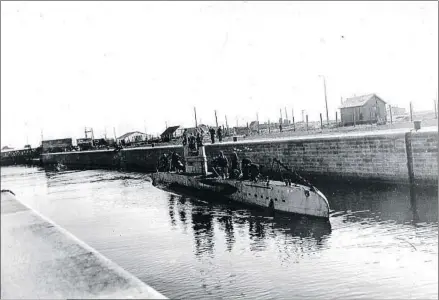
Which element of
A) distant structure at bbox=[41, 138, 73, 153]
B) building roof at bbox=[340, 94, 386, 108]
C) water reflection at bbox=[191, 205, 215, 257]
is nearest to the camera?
water reflection at bbox=[191, 205, 215, 257]

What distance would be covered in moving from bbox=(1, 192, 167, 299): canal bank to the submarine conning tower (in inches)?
819

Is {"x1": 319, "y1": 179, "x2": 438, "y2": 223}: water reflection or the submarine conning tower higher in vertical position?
the submarine conning tower

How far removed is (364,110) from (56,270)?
148 ft

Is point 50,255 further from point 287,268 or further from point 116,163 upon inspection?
point 116,163

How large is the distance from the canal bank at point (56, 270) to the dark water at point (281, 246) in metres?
3.77

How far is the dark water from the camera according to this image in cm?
1052

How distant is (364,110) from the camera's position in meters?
47.2

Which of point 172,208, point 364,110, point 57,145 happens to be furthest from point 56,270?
point 57,145

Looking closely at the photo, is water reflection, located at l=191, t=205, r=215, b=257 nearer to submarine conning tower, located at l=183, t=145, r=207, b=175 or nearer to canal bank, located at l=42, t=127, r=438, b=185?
submarine conning tower, located at l=183, t=145, r=207, b=175

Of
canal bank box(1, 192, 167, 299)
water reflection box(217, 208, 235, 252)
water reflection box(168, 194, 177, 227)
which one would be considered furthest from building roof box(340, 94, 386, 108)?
canal bank box(1, 192, 167, 299)

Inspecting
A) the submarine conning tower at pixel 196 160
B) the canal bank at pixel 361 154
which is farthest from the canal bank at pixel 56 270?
the submarine conning tower at pixel 196 160

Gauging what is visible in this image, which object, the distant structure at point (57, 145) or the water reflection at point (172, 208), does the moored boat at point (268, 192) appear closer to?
the water reflection at point (172, 208)

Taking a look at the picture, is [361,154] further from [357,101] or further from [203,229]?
[357,101]

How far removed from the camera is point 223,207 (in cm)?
2244
